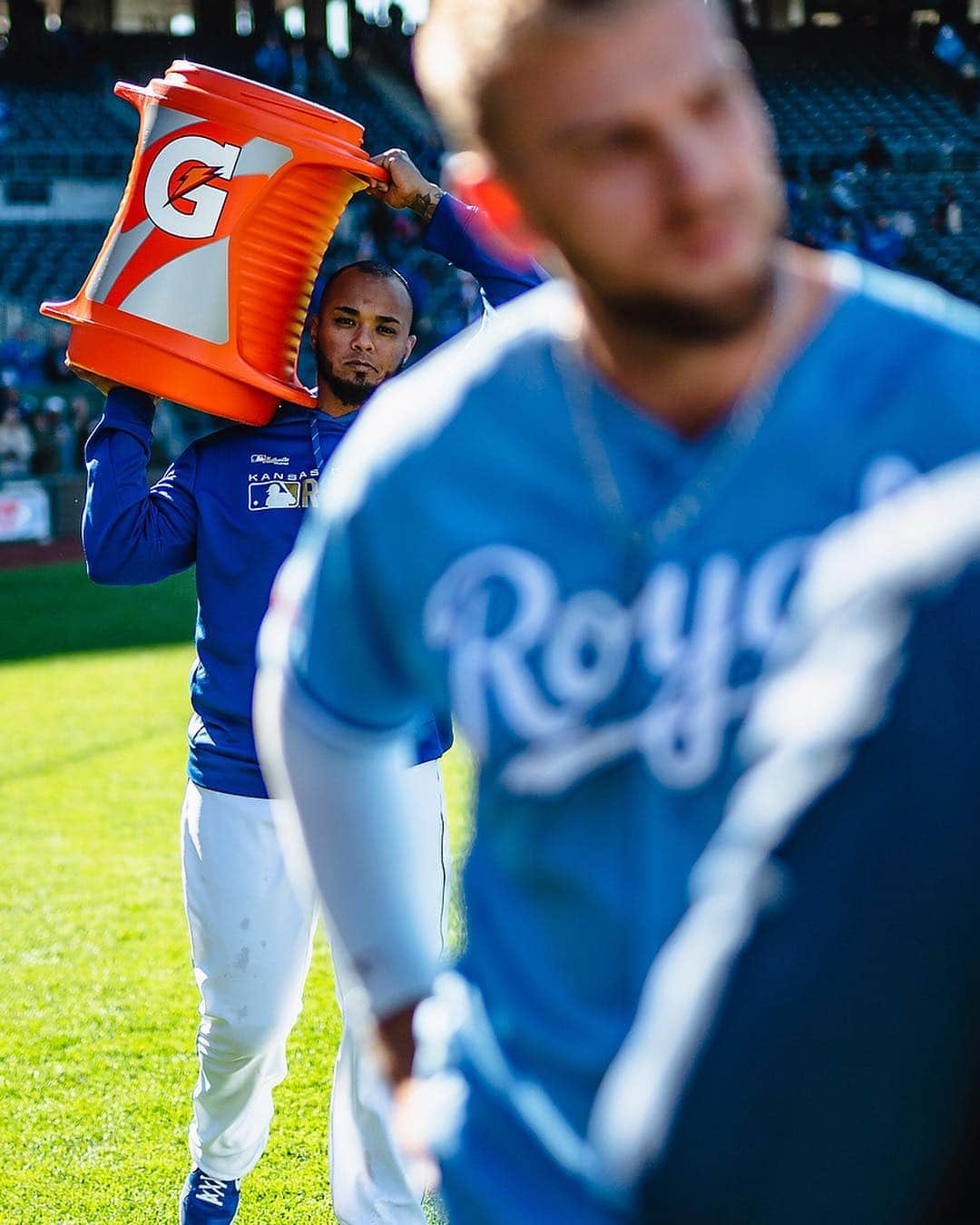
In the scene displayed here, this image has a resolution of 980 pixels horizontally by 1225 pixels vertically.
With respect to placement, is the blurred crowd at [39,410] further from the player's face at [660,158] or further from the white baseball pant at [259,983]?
the player's face at [660,158]

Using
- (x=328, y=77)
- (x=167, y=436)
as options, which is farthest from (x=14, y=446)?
(x=328, y=77)

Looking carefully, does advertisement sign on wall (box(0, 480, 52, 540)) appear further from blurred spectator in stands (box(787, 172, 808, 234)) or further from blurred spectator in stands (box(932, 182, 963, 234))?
blurred spectator in stands (box(932, 182, 963, 234))

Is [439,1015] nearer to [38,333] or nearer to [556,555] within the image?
[556,555]

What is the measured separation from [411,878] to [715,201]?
679 mm

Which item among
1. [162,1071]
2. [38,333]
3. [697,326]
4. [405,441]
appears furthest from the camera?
[38,333]

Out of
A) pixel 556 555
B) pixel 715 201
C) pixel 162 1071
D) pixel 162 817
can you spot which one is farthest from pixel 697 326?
pixel 162 817

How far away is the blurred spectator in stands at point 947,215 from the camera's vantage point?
22.4 meters

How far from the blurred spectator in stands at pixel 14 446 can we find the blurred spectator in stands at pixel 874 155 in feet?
42.8

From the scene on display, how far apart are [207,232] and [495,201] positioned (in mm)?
2045

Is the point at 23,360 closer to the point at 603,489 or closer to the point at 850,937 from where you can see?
the point at 603,489

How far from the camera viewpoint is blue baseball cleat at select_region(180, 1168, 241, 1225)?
10.9 feet

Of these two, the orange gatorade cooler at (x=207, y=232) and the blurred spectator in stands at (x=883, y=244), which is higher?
the orange gatorade cooler at (x=207, y=232)

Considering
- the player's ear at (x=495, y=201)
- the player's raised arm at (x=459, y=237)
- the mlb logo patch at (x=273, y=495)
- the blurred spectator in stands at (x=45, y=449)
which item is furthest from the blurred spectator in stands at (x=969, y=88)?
the player's ear at (x=495, y=201)

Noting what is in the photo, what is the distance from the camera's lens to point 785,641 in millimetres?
1049
